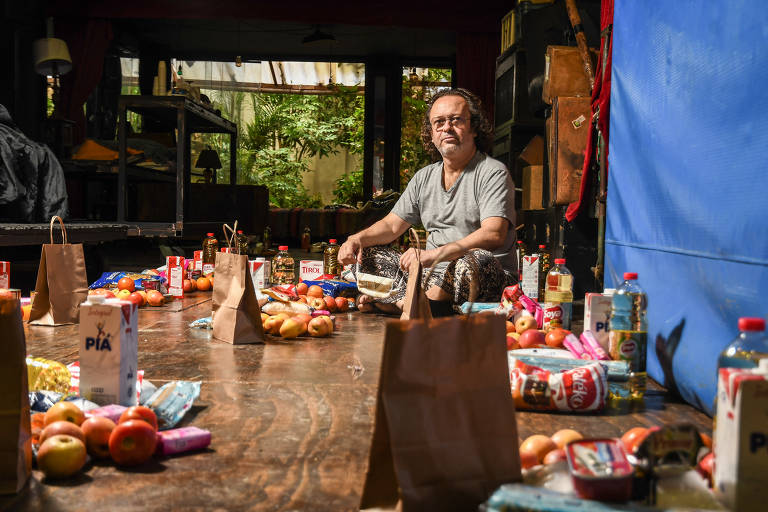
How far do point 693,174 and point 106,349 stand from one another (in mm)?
1535

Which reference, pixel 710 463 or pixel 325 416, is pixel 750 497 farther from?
pixel 325 416

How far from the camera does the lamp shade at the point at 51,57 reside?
808 cm

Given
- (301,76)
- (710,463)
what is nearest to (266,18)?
(301,76)

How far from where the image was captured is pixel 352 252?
3.30 m

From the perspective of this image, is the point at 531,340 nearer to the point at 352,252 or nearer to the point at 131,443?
the point at 352,252

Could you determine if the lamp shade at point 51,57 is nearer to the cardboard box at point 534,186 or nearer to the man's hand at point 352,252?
the cardboard box at point 534,186

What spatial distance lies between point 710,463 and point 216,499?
83 cm

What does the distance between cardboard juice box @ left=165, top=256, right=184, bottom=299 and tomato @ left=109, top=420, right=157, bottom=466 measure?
2443 mm

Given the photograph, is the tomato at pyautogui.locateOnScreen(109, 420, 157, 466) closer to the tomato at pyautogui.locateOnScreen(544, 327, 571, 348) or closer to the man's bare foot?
the tomato at pyautogui.locateOnScreen(544, 327, 571, 348)

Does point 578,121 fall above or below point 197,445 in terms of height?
above

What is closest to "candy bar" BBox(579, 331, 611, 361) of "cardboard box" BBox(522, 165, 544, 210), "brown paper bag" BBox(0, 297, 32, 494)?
"brown paper bag" BBox(0, 297, 32, 494)

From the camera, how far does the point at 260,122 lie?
40.3 ft

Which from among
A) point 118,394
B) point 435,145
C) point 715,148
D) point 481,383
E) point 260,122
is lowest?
point 118,394

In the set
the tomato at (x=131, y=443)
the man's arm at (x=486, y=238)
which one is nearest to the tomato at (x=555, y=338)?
the man's arm at (x=486, y=238)
